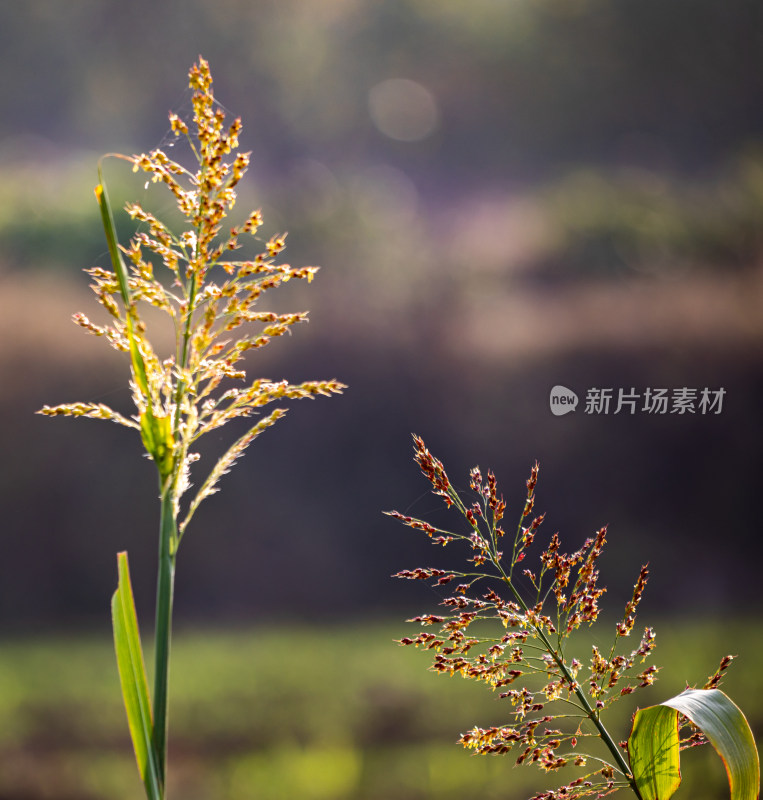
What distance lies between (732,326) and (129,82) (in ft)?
3.93

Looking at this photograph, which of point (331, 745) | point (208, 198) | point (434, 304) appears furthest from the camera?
point (434, 304)

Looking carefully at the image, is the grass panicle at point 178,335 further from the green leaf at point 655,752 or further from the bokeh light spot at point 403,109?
the bokeh light spot at point 403,109

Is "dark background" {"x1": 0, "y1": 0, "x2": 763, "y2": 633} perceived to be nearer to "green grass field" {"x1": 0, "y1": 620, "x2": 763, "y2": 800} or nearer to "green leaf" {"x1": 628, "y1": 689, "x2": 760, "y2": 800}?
"green grass field" {"x1": 0, "y1": 620, "x2": 763, "y2": 800}

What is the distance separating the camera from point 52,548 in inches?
44.0

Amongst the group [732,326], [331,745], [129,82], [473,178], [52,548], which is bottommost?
[331,745]

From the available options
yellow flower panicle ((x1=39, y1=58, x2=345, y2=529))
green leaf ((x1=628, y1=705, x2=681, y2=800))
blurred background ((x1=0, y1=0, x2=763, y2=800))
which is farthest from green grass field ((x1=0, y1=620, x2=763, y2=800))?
yellow flower panicle ((x1=39, y1=58, x2=345, y2=529))

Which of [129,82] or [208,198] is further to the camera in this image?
[129,82]

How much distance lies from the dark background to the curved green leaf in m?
0.75

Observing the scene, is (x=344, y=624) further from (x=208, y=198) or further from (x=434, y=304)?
(x=208, y=198)

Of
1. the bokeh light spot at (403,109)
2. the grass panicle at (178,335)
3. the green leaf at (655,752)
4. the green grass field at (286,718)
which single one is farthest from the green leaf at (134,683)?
the bokeh light spot at (403,109)

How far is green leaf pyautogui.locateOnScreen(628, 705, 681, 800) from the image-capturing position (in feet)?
1.36

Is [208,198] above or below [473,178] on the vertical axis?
below

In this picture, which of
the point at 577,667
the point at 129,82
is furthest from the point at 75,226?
the point at 577,667

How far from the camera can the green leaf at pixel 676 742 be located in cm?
38
